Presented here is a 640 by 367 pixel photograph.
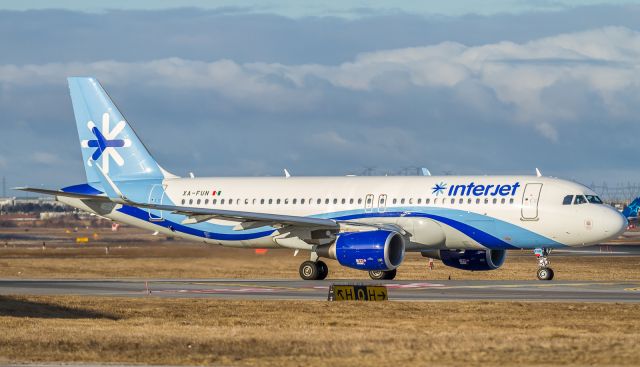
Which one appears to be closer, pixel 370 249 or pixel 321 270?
pixel 370 249

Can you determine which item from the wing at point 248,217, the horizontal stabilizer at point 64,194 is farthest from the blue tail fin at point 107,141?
the wing at point 248,217

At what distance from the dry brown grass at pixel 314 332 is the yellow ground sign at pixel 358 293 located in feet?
3.72

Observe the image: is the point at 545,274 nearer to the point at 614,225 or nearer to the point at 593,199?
the point at 614,225

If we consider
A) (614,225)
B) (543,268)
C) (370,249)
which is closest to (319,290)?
(370,249)

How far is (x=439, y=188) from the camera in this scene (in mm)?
48344

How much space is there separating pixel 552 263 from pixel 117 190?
2416cm

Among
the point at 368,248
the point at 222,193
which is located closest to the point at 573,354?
the point at 368,248

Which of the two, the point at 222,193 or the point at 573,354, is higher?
the point at 222,193

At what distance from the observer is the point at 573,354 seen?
21969 millimetres

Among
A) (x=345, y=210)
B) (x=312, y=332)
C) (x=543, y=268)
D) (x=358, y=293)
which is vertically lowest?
(x=312, y=332)

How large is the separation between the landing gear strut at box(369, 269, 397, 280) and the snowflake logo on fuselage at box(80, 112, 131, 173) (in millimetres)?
13821

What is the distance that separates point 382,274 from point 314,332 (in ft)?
78.6

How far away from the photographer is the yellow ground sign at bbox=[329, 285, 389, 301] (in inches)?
1368

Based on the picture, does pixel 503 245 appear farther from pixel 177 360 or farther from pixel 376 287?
pixel 177 360
